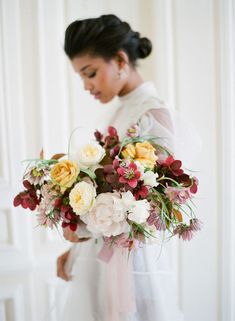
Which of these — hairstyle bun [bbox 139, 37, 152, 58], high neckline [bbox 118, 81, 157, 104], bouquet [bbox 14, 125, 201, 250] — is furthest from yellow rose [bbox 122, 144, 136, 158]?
hairstyle bun [bbox 139, 37, 152, 58]

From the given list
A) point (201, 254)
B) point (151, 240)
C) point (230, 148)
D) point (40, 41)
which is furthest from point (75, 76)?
point (201, 254)

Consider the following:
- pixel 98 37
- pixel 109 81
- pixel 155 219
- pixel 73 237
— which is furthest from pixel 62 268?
pixel 98 37

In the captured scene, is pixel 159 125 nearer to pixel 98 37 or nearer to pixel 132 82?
pixel 132 82

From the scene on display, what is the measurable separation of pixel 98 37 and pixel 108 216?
591 mm

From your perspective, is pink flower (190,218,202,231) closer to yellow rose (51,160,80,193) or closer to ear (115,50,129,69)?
yellow rose (51,160,80,193)

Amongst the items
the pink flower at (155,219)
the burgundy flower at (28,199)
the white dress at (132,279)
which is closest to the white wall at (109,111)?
the white dress at (132,279)

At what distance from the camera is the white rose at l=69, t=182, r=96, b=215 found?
0.70 meters

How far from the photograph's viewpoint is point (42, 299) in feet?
4.34

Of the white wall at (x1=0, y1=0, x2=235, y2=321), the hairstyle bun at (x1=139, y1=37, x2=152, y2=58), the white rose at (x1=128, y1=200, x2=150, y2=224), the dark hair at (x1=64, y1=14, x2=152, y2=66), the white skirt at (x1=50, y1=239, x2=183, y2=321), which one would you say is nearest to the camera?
the white rose at (x1=128, y1=200, x2=150, y2=224)

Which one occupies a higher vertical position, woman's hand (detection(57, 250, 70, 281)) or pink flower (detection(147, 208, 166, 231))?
pink flower (detection(147, 208, 166, 231))

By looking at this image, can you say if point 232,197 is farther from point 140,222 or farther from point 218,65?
point 140,222

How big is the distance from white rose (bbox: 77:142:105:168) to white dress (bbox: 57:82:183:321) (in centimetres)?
23

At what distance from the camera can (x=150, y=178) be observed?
72 cm

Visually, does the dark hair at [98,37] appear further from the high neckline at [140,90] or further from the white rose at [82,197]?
the white rose at [82,197]
